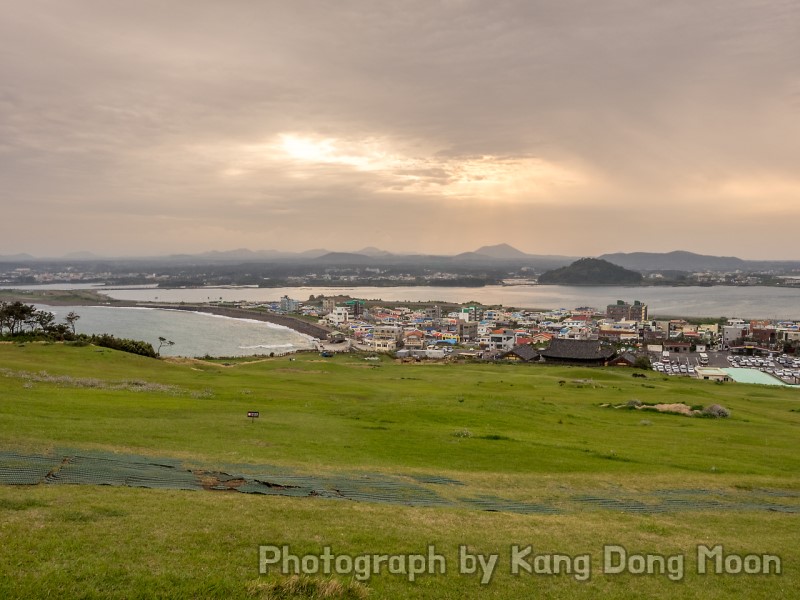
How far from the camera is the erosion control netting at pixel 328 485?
13.6 m

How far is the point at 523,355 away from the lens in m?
77.8

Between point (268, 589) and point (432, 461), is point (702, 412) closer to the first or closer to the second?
point (432, 461)

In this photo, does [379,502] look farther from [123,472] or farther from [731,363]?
[731,363]

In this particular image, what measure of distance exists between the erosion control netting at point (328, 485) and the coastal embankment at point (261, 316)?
10626 centimetres

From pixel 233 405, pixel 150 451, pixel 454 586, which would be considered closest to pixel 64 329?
pixel 233 405

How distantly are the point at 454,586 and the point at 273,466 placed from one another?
873 centimetres

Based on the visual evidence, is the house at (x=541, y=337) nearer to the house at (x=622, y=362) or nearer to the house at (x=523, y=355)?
the house at (x=523, y=355)

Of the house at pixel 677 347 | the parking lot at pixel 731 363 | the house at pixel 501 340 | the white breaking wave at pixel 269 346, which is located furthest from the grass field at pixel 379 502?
the house at pixel 677 347

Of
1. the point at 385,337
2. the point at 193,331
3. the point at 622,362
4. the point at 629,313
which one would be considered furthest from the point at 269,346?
the point at 629,313

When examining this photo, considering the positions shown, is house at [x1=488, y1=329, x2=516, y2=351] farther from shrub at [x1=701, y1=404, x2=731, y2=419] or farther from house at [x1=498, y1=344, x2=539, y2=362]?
shrub at [x1=701, y1=404, x2=731, y2=419]

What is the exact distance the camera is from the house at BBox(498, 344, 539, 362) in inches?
3017

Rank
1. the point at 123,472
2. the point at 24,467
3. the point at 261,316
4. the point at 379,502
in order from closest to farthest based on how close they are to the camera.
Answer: the point at 24,467
the point at 379,502
the point at 123,472
the point at 261,316

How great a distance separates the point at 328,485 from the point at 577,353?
6411cm

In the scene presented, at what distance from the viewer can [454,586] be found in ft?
30.0
